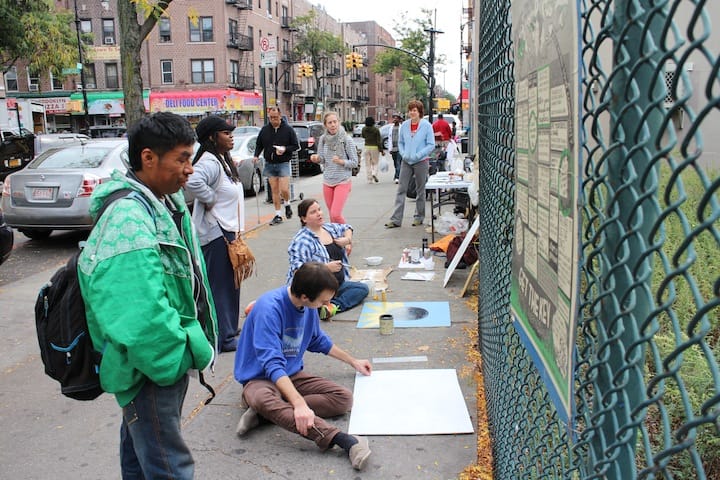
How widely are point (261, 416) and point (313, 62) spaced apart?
60.9 meters

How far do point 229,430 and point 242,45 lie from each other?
151 feet

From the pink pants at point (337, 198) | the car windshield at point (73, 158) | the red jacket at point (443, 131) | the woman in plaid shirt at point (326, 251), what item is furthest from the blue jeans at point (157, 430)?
the red jacket at point (443, 131)

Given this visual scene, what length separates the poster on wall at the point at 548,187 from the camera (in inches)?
51.3

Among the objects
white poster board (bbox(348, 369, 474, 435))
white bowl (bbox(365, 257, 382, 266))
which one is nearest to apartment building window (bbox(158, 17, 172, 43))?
white bowl (bbox(365, 257, 382, 266))

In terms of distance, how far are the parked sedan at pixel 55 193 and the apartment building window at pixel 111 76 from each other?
1579 inches

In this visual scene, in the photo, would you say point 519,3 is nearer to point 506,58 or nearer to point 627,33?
point 506,58

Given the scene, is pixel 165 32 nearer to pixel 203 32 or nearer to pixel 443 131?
pixel 203 32

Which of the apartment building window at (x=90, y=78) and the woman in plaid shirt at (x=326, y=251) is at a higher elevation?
the apartment building window at (x=90, y=78)

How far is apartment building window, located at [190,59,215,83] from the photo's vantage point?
45312 mm

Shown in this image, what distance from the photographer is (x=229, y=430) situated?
151 inches

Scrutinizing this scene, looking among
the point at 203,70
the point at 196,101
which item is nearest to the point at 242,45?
the point at 203,70

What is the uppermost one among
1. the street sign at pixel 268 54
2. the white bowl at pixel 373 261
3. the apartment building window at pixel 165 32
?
the apartment building window at pixel 165 32

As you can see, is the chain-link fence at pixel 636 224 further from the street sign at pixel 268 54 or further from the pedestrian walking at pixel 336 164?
the street sign at pixel 268 54

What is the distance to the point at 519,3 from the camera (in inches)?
78.3
